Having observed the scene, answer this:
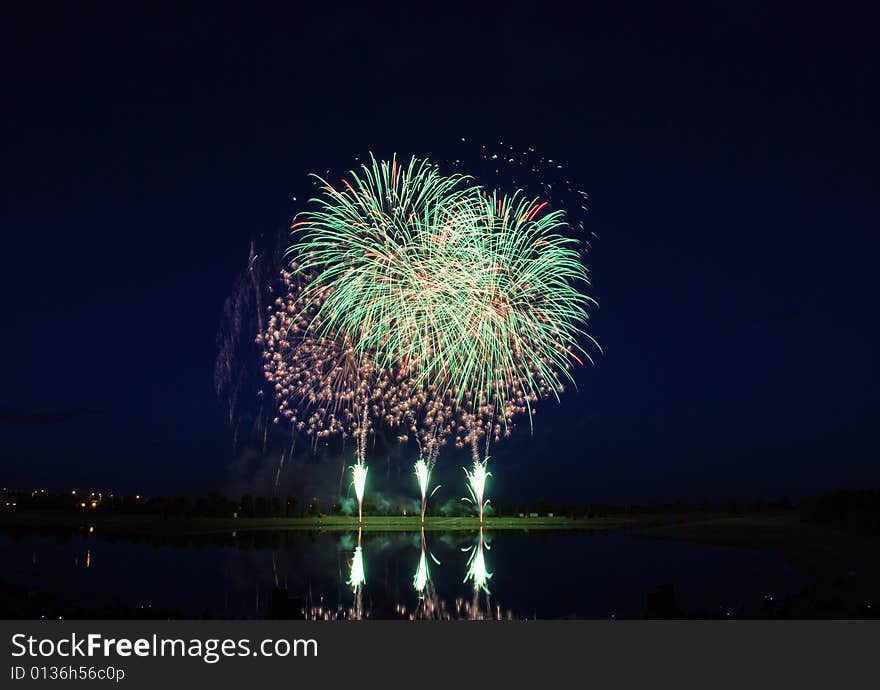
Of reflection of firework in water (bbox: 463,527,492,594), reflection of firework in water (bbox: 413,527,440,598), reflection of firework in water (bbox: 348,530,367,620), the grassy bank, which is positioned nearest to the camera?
reflection of firework in water (bbox: 348,530,367,620)

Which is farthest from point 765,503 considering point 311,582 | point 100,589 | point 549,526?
point 100,589

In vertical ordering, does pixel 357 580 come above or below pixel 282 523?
below

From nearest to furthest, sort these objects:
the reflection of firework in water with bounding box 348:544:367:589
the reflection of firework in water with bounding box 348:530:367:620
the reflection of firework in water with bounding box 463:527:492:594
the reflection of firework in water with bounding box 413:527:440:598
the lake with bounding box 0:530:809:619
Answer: the lake with bounding box 0:530:809:619, the reflection of firework in water with bounding box 348:530:367:620, the reflection of firework in water with bounding box 413:527:440:598, the reflection of firework in water with bounding box 463:527:492:594, the reflection of firework in water with bounding box 348:544:367:589

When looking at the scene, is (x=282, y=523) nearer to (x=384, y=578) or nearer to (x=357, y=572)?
(x=357, y=572)

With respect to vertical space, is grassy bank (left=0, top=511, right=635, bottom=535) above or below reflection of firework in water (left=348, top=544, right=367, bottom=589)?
above

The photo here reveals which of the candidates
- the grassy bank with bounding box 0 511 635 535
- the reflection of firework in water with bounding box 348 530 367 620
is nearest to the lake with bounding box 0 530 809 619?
the reflection of firework in water with bounding box 348 530 367 620

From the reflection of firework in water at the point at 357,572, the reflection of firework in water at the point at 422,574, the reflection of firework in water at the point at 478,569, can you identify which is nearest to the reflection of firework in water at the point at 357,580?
the reflection of firework in water at the point at 357,572

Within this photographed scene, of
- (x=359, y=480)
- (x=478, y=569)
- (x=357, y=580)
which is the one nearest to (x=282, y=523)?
(x=359, y=480)

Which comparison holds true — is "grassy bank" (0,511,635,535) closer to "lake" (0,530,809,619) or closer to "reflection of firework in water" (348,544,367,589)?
"lake" (0,530,809,619)

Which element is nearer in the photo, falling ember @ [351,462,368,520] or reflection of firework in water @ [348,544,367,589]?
reflection of firework in water @ [348,544,367,589]

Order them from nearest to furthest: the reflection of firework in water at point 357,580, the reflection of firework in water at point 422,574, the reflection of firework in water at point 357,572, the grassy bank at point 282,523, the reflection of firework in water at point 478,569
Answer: the reflection of firework in water at point 357,580 < the reflection of firework in water at point 422,574 < the reflection of firework in water at point 478,569 < the reflection of firework in water at point 357,572 < the grassy bank at point 282,523

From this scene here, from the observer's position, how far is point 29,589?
25172 millimetres

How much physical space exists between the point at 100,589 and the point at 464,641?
17.0 m

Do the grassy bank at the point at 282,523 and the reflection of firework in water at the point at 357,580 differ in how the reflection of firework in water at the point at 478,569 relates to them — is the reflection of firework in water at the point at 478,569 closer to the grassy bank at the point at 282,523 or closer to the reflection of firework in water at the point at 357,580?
the reflection of firework in water at the point at 357,580
